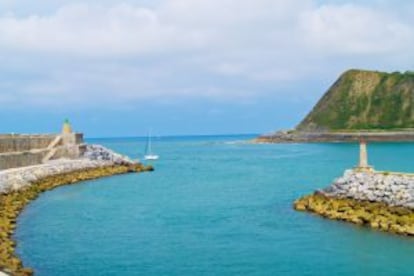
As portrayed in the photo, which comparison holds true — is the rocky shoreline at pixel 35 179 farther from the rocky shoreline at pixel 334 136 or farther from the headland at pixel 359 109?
the headland at pixel 359 109

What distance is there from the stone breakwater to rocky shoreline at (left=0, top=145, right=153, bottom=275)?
1345 centimetres

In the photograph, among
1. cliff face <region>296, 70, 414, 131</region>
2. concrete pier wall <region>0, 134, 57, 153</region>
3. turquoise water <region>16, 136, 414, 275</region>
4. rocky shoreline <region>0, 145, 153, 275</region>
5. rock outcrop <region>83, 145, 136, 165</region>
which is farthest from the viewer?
cliff face <region>296, 70, 414, 131</region>

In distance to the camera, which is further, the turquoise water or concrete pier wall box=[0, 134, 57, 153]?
concrete pier wall box=[0, 134, 57, 153]

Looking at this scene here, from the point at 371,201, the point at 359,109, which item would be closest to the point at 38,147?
the point at 371,201

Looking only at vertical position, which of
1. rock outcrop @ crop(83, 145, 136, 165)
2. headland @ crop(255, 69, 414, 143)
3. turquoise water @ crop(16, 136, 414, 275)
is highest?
headland @ crop(255, 69, 414, 143)

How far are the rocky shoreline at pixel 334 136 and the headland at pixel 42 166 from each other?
75.2m

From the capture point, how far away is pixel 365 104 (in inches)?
6737

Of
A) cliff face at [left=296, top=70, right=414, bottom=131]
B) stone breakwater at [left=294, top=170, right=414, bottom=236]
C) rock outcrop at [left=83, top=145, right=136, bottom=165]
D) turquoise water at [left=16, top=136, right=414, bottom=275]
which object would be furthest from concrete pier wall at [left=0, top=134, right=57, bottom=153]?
cliff face at [left=296, top=70, right=414, bottom=131]

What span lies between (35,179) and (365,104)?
136096 millimetres

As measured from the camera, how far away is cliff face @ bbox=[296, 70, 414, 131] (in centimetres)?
16312

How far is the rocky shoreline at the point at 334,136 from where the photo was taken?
5443 inches

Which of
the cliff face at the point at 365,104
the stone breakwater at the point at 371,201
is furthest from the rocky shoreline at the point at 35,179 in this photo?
the cliff face at the point at 365,104

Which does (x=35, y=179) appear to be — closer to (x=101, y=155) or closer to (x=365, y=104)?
(x=101, y=155)

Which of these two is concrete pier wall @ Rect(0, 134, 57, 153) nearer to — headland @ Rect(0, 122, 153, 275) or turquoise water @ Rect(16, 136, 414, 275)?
headland @ Rect(0, 122, 153, 275)
